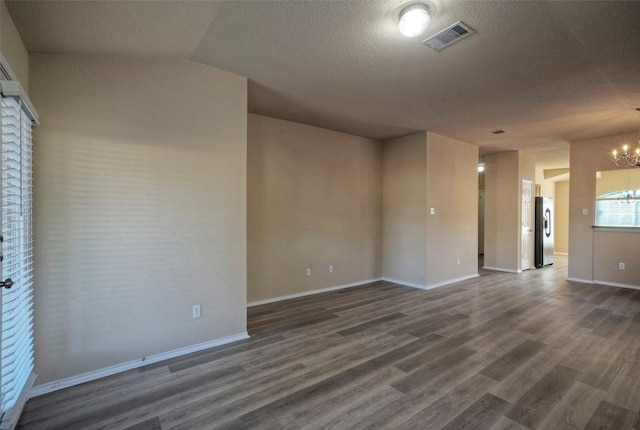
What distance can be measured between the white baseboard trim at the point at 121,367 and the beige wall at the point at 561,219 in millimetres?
10885

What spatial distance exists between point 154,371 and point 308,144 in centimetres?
367

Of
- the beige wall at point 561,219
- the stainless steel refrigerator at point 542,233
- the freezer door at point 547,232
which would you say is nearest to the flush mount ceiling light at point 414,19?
the stainless steel refrigerator at point 542,233

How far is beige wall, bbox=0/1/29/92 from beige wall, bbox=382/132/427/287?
503 centimetres

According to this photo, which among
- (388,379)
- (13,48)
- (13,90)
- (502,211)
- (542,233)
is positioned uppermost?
(13,48)

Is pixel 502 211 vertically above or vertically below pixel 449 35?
below

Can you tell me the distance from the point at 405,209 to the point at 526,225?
143 inches

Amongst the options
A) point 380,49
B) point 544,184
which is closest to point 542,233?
point 544,184

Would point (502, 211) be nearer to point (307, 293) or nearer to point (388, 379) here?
point (307, 293)

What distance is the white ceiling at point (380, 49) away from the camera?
6.81ft

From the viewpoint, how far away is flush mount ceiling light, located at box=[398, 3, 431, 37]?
204cm

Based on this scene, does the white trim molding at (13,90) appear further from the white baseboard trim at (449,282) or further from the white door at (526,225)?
the white door at (526,225)

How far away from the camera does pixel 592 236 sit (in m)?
5.81

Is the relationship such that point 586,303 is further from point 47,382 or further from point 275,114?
point 47,382

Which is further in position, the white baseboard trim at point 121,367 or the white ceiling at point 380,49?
the white baseboard trim at point 121,367
